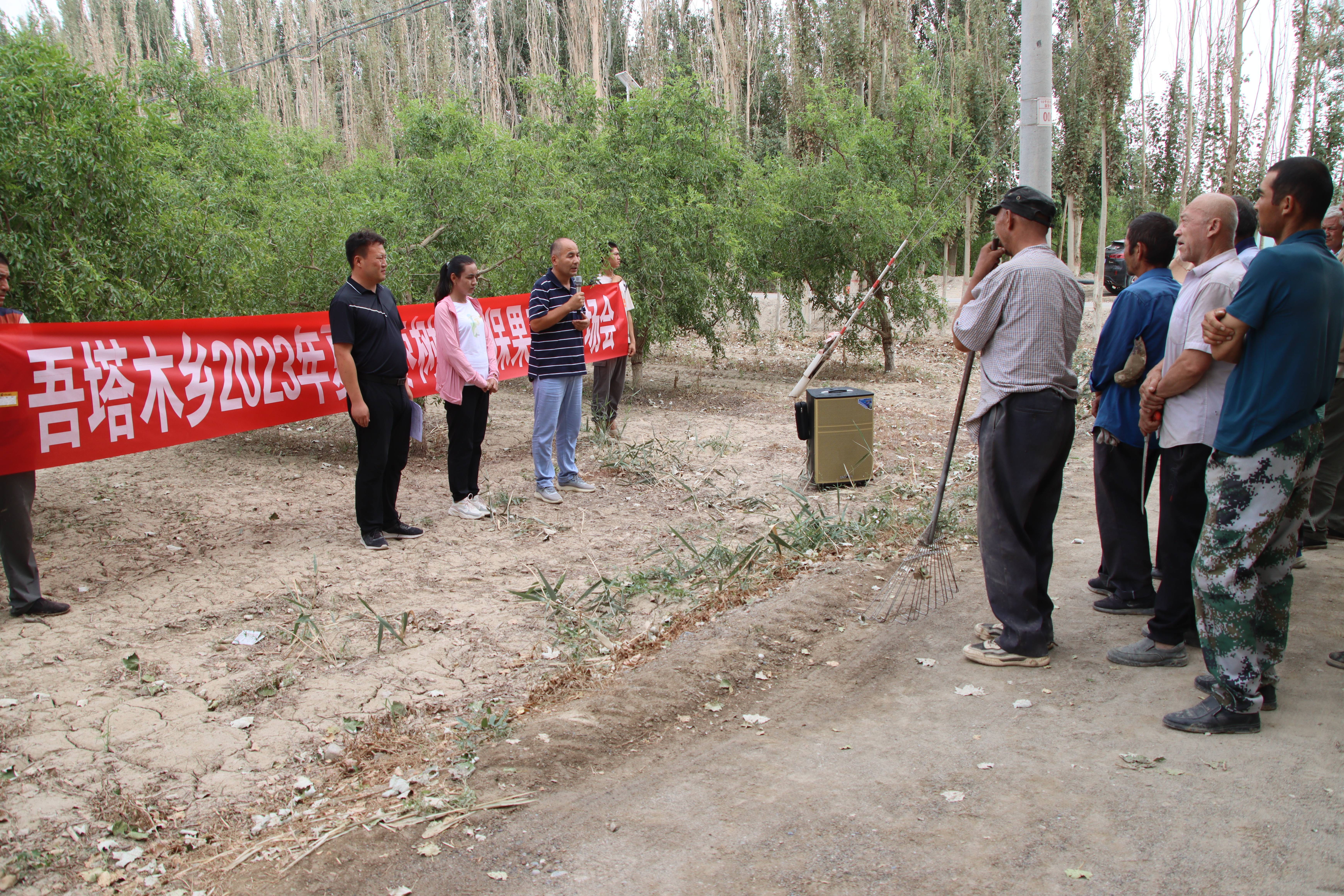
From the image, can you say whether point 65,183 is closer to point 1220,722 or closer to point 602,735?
point 602,735

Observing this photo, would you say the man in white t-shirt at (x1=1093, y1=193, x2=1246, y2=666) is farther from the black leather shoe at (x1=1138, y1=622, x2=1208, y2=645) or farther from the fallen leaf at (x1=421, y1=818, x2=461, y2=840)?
the fallen leaf at (x1=421, y1=818, x2=461, y2=840)

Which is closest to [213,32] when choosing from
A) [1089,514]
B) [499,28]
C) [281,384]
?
[499,28]

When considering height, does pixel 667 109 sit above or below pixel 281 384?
above

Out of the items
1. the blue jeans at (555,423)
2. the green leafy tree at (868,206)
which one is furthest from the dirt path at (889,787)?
the green leafy tree at (868,206)

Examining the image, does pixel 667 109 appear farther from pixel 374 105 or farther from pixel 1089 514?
pixel 374 105

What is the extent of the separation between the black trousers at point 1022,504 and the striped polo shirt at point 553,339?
376 centimetres

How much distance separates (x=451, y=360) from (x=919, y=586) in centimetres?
361

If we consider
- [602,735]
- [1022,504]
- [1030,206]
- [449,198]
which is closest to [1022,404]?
[1022,504]

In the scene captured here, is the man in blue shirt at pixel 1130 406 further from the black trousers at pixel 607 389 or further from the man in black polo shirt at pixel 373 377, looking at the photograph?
the black trousers at pixel 607 389

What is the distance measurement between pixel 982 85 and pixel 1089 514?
18.2 meters

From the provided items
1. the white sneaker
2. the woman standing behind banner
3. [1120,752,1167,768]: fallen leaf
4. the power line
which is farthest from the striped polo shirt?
the power line

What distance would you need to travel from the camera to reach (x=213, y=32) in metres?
38.2

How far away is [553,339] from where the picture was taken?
711cm

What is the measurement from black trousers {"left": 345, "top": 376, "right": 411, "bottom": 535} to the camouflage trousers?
4659 mm
